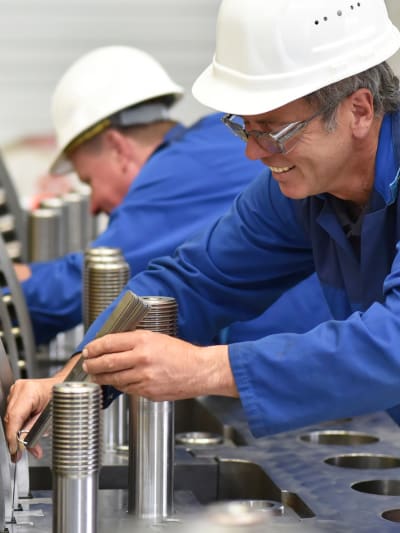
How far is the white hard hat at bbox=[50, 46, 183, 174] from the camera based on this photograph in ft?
11.9

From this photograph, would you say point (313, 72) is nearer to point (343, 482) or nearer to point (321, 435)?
point (343, 482)

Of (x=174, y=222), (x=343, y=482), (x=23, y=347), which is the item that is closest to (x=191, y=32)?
(x=174, y=222)

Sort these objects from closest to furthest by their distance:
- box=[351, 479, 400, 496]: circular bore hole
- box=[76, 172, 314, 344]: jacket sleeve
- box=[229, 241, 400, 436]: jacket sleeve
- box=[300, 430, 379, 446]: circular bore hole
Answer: box=[229, 241, 400, 436]: jacket sleeve, box=[351, 479, 400, 496]: circular bore hole, box=[76, 172, 314, 344]: jacket sleeve, box=[300, 430, 379, 446]: circular bore hole

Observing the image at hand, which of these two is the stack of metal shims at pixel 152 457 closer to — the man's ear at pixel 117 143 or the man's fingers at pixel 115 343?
the man's fingers at pixel 115 343

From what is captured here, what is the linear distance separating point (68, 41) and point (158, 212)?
21.4 feet

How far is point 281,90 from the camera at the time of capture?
2.11m

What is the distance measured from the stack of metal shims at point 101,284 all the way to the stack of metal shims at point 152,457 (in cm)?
49

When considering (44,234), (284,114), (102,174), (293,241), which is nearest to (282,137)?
(284,114)

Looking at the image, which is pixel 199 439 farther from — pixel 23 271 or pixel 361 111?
pixel 23 271

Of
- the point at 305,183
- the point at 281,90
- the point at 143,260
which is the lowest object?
the point at 143,260

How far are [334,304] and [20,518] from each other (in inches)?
29.6

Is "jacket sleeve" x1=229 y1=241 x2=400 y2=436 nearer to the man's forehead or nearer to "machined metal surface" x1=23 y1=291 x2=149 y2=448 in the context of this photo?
"machined metal surface" x1=23 y1=291 x2=149 y2=448

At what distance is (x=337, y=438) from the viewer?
2725mm

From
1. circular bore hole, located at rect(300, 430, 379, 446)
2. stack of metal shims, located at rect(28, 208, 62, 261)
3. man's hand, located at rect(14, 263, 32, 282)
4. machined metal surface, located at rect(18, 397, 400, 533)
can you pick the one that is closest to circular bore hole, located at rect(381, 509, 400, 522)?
machined metal surface, located at rect(18, 397, 400, 533)
